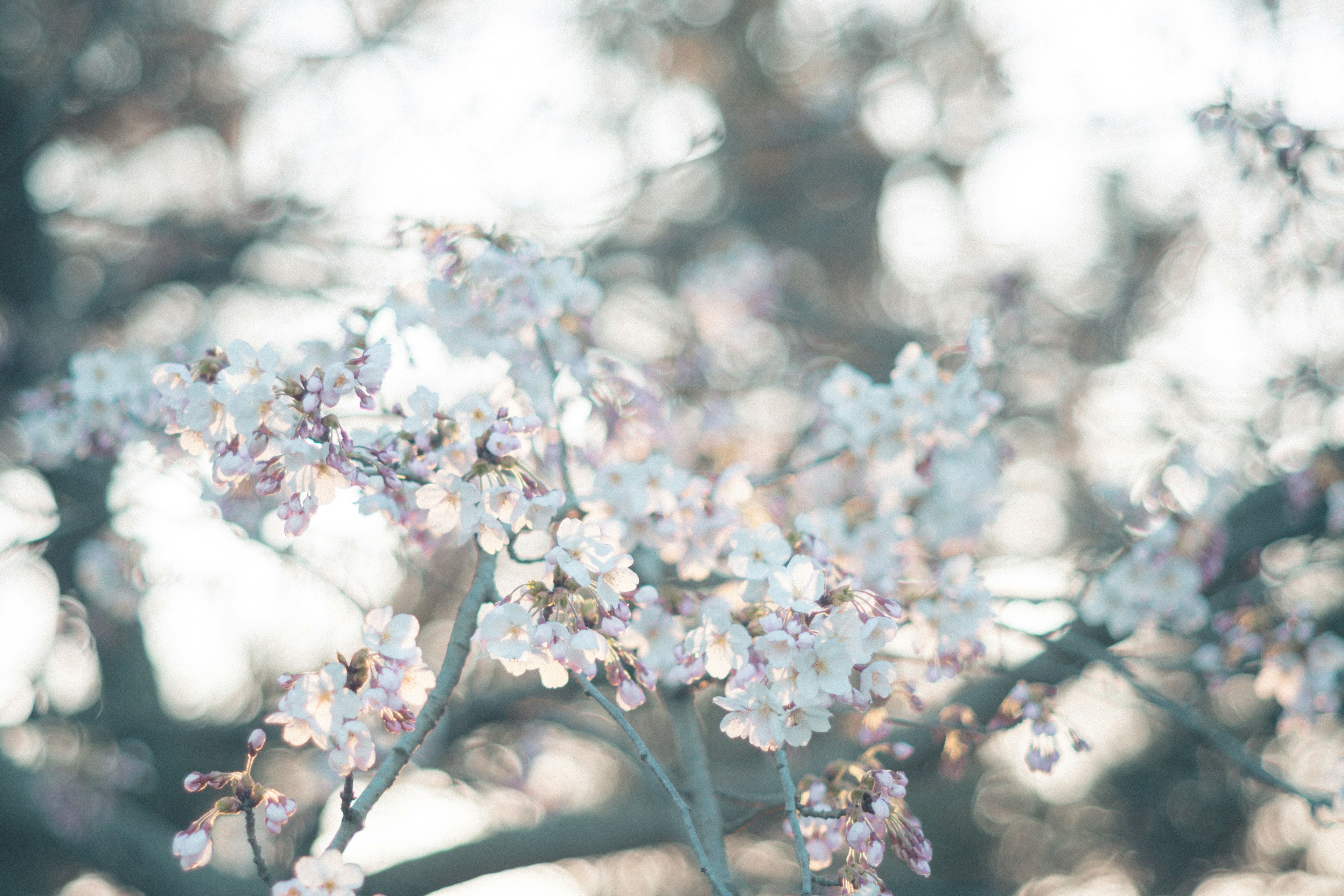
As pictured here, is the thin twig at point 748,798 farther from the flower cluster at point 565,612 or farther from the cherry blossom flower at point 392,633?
the cherry blossom flower at point 392,633

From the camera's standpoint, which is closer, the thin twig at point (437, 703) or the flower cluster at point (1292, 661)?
the thin twig at point (437, 703)

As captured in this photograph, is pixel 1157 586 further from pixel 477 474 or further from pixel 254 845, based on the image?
pixel 254 845

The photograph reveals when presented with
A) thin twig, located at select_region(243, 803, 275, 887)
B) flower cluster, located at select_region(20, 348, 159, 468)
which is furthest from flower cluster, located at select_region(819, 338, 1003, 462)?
flower cluster, located at select_region(20, 348, 159, 468)

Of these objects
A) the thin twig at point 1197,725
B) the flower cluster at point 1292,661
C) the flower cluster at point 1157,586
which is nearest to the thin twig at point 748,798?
the thin twig at point 1197,725

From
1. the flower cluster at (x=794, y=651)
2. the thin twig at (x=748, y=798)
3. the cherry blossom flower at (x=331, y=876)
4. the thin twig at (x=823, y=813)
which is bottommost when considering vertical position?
the thin twig at (x=748, y=798)

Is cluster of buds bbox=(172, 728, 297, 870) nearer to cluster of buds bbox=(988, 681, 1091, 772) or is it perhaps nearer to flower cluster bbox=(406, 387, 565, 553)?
flower cluster bbox=(406, 387, 565, 553)
